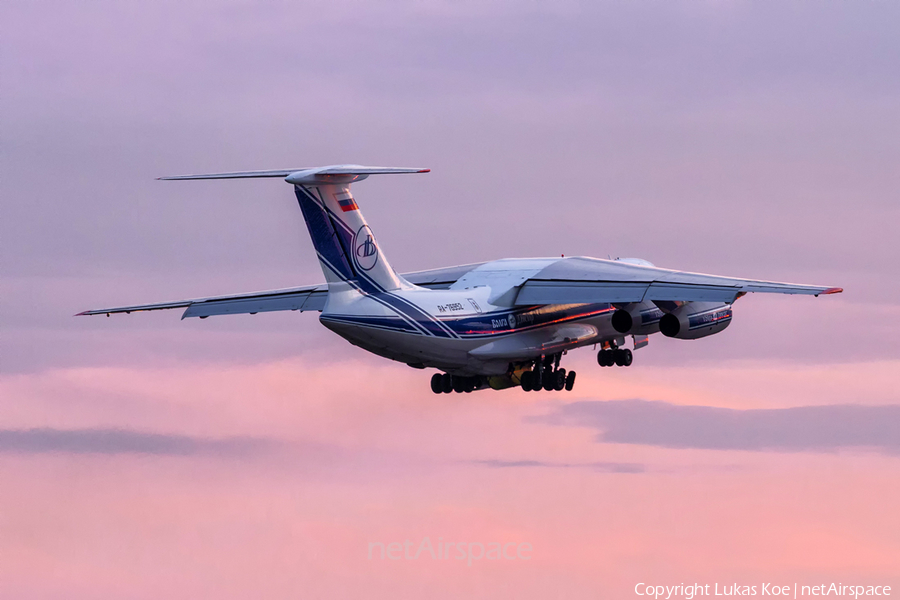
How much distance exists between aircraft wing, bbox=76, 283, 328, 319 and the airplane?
0.07ft

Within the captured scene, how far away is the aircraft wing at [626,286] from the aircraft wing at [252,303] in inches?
185

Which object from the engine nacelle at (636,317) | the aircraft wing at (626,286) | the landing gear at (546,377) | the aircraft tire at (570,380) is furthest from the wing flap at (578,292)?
the aircraft tire at (570,380)

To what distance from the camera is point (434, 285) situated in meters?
37.5

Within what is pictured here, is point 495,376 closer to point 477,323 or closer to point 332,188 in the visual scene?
point 477,323

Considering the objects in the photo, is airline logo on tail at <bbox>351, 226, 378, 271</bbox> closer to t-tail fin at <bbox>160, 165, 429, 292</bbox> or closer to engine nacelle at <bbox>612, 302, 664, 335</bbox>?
t-tail fin at <bbox>160, 165, 429, 292</bbox>

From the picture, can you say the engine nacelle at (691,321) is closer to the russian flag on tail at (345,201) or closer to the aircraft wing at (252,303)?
the aircraft wing at (252,303)

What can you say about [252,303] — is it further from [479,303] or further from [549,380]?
[549,380]

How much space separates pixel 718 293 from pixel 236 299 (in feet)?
35.0

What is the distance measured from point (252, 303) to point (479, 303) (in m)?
5.38

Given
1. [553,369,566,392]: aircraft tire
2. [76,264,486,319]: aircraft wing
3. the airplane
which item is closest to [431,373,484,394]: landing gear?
the airplane

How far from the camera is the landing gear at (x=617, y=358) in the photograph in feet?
126

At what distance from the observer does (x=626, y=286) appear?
1320 inches

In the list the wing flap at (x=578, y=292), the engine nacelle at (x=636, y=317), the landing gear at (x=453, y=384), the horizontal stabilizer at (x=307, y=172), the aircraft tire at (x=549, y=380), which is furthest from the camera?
the engine nacelle at (x=636, y=317)

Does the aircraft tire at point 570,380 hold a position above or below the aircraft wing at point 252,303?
below
